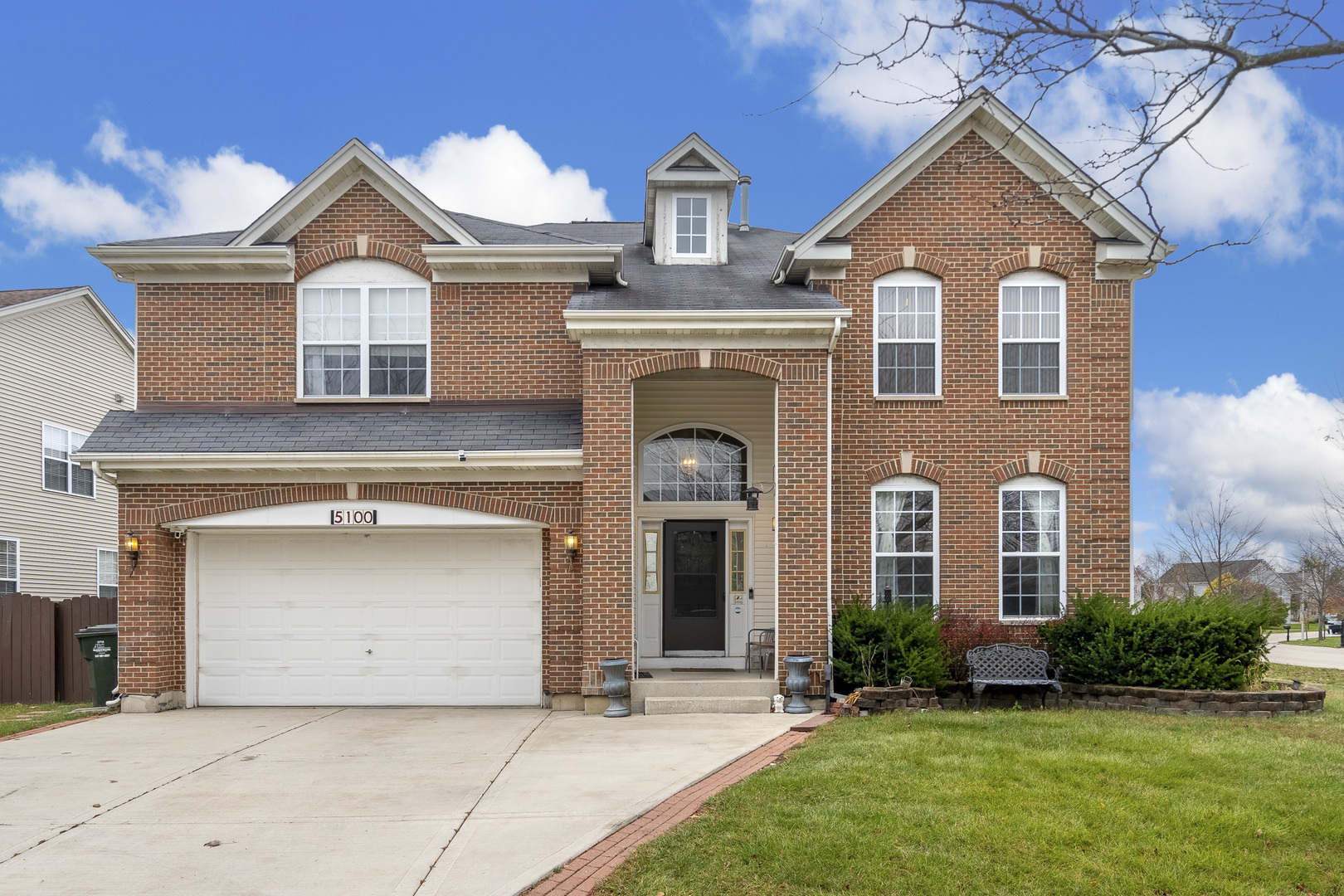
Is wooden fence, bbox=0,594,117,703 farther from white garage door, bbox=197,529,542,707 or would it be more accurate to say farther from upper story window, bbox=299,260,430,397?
upper story window, bbox=299,260,430,397

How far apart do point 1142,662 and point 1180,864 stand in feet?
20.6

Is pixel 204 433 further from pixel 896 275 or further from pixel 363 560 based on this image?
pixel 896 275

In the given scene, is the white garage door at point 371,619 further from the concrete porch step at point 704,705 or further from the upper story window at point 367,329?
the upper story window at point 367,329

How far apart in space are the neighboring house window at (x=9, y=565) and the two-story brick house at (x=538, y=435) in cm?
981

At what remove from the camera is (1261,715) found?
40.1ft

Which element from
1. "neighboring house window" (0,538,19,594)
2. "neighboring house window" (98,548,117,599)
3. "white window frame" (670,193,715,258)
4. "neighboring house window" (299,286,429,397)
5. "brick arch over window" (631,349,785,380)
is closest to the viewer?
"brick arch over window" (631,349,785,380)

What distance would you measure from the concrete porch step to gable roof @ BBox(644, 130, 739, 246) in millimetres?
8046

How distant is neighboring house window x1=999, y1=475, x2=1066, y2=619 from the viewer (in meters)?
14.7

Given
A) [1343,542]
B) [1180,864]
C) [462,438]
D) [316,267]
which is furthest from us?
[1343,542]

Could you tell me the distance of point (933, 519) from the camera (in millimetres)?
14719

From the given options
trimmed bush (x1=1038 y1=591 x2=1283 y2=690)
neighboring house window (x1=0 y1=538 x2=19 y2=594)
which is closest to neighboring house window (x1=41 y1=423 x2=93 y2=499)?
neighboring house window (x1=0 y1=538 x2=19 y2=594)

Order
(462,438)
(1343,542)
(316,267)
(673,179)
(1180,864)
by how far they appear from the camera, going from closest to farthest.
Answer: (1180,864) → (462,438) → (316,267) → (673,179) → (1343,542)

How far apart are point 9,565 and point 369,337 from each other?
12492 millimetres

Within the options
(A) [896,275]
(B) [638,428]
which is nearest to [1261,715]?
(A) [896,275]
